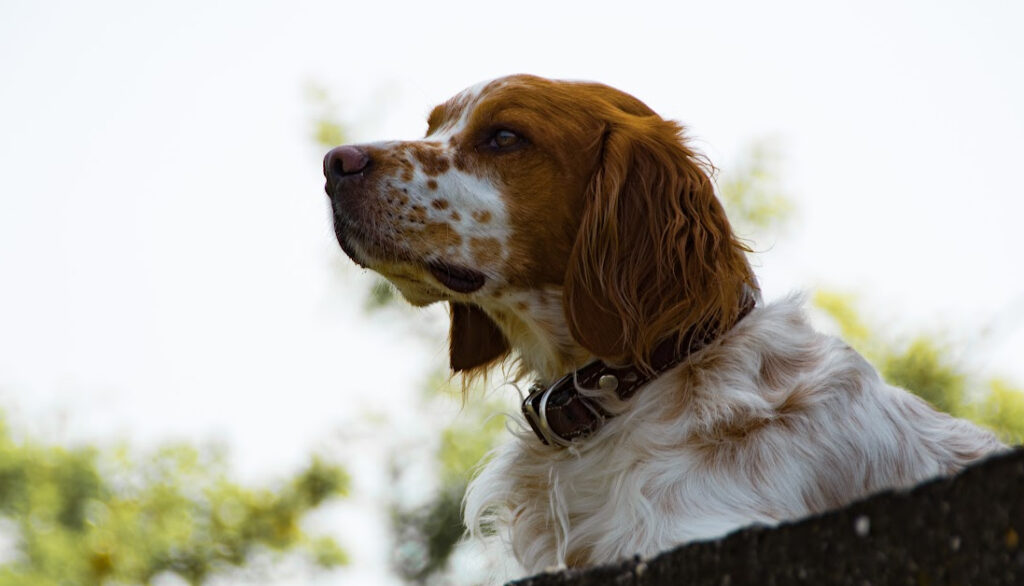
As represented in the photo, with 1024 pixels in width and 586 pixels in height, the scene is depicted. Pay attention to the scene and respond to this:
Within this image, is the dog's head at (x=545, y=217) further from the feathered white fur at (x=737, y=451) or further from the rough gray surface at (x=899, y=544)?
the rough gray surface at (x=899, y=544)

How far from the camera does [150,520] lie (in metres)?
12.0

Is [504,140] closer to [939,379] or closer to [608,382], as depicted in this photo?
[608,382]

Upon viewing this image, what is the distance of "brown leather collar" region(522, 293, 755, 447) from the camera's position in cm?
246

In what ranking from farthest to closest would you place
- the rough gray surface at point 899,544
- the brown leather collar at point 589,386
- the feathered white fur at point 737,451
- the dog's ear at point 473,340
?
the dog's ear at point 473,340, the brown leather collar at point 589,386, the feathered white fur at point 737,451, the rough gray surface at point 899,544

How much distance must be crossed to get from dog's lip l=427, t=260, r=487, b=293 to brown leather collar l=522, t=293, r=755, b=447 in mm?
329

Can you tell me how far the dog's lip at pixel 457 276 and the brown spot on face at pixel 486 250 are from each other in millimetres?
38

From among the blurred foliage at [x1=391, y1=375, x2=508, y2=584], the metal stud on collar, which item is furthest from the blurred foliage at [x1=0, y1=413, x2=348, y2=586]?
the metal stud on collar

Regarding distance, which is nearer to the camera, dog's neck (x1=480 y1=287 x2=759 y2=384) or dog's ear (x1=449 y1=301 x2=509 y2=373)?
dog's neck (x1=480 y1=287 x2=759 y2=384)

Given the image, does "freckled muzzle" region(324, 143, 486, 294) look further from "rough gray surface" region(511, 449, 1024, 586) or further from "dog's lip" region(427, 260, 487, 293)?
"rough gray surface" region(511, 449, 1024, 586)

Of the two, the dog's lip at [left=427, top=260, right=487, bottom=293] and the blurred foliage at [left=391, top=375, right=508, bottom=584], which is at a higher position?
the dog's lip at [left=427, top=260, right=487, bottom=293]

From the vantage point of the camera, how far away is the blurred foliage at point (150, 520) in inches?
457

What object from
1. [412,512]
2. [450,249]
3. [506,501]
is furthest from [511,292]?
[412,512]

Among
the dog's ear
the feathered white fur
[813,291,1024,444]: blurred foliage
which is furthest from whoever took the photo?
[813,291,1024,444]: blurred foliage

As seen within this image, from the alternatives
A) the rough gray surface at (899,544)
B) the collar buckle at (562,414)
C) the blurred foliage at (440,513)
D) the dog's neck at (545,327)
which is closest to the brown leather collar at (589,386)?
the collar buckle at (562,414)
